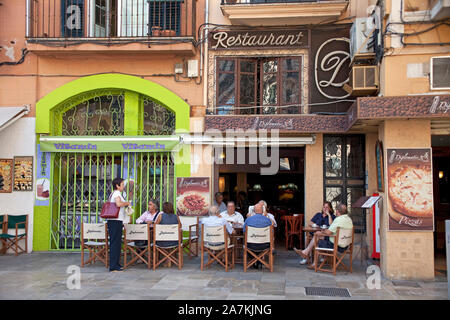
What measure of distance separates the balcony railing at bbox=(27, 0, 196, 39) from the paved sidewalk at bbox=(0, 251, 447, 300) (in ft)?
18.5

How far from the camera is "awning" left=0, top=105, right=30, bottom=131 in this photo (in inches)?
393

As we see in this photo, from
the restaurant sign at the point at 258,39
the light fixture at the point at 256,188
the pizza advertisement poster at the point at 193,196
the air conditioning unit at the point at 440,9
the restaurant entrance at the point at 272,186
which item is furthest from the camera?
the light fixture at the point at 256,188

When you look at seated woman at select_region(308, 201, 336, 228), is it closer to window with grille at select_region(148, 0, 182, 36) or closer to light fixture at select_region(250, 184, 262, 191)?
window with grille at select_region(148, 0, 182, 36)

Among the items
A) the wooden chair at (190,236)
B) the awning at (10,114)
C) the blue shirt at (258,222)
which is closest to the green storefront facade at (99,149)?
the awning at (10,114)

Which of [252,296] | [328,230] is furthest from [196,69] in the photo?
[252,296]

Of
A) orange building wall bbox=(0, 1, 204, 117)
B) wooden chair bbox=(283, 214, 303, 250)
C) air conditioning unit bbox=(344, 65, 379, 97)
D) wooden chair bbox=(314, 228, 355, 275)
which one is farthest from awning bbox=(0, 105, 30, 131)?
air conditioning unit bbox=(344, 65, 379, 97)

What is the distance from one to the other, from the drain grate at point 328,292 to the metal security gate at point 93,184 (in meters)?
4.64

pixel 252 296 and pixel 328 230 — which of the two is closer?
pixel 252 296

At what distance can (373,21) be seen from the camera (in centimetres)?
880

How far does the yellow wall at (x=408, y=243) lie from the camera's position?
7910mm

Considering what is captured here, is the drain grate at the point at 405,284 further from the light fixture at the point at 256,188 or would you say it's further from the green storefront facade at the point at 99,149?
the light fixture at the point at 256,188
